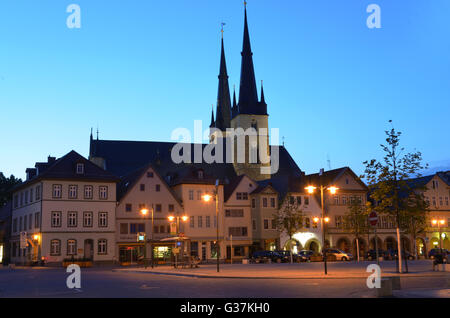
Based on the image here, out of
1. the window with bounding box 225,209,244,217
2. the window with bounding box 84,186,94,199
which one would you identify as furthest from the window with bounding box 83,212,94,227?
the window with bounding box 225,209,244,217

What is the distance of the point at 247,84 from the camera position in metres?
109

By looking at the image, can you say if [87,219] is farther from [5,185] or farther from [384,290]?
[384,290]

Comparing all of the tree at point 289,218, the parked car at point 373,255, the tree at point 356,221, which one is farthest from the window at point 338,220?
the parked car at point 373,255

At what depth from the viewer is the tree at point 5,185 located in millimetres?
87850

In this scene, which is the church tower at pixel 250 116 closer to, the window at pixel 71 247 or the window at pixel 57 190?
the window at pixel 71 247

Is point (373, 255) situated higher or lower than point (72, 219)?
lower

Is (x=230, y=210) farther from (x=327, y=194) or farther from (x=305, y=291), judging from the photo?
(x=305, y=291)

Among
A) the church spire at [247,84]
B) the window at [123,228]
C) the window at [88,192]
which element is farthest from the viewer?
the church spire at [247,84]

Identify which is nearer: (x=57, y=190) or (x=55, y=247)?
(x=55, y=247)

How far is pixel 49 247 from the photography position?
62375mm

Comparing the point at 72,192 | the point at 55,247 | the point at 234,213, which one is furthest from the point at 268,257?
the point at 55,247

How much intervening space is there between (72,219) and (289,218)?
1032 inches
